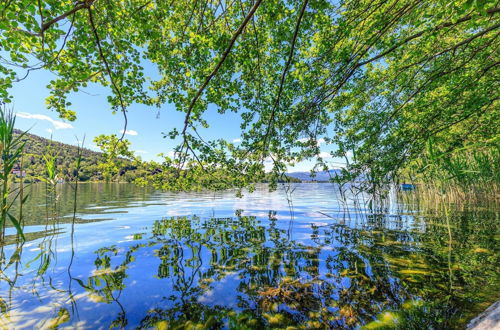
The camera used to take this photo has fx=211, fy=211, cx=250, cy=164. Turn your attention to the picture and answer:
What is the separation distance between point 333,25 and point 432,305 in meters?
6.82

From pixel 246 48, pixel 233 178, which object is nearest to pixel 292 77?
pixel 246 48

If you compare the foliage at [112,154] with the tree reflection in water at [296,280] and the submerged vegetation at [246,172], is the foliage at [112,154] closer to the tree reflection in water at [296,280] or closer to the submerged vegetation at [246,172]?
the submerged vegetation at [246,172]

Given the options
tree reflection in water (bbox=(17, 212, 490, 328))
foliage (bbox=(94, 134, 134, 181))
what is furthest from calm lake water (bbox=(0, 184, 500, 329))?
foliage (bbox=(94, 134, 134, 181))

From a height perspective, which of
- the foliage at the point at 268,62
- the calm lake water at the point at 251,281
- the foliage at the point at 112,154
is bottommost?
the calm lake water at the point at 251,281

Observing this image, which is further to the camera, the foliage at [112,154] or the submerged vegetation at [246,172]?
the foliage at [112,154]

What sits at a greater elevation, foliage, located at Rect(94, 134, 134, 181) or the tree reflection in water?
foliage, located at Rect(94, 134, 134, 181)

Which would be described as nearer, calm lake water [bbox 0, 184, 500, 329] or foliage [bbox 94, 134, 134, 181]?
calm lake water [bbox 0, 184, 500, 329]

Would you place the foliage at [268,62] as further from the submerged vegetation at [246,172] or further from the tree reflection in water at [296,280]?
the tree reflection in water at [296,280]

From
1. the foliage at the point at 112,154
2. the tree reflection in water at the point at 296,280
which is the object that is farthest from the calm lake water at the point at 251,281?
the foliage at the point at 112,154

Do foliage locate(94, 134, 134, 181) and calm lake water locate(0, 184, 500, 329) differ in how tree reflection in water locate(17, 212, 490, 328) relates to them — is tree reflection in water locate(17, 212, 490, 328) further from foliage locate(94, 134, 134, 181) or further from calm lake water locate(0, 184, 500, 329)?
foliage locate(94, 134, 134, 181)

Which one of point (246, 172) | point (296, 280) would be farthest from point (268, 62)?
point (296, 280)

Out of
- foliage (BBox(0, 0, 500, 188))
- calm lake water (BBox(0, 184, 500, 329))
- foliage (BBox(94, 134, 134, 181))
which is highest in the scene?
foliage (BBox(0, 0, 500, 188))

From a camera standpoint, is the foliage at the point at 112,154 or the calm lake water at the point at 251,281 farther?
the foliage at the point at 112,154

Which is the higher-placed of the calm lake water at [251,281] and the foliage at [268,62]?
the foliage at [268,62]
